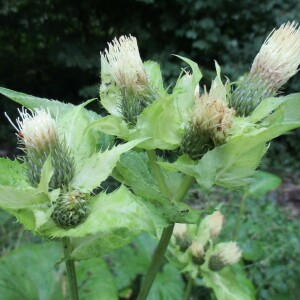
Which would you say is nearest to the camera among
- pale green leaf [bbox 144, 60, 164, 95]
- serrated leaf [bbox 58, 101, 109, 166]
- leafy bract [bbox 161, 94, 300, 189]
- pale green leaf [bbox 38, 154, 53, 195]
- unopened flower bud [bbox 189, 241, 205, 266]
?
pale green leaf [bbox 38, 154, 53, 195]

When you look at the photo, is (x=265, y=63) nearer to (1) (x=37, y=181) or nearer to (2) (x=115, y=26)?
(1) (x=37, y=181)

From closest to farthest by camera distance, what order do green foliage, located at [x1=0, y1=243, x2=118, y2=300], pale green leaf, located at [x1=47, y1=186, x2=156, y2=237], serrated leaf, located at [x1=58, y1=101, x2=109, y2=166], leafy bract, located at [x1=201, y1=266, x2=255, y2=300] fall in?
1. pale green leaf, located at [x1=47, y1=186, x2=156, y2=237]
2. serrated leaf, located at [x1=58, y1=101, x2=109, y2=166]
3. leafy bract, located at [x1=201, y1=266, x2=255, y2=300]
4. green foliage, located at [x1=0, y1=243, x2=118, y2=300]

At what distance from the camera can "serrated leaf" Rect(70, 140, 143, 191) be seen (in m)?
1.30

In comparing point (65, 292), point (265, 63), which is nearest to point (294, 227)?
point (65, 292)

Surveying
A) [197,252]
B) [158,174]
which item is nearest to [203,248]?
[197,252]

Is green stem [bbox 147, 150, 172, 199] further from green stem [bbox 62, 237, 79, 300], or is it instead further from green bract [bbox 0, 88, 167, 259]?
green stem [bbox 62, 237, 79, 300]

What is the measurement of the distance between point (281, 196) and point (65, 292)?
→ 177 inches

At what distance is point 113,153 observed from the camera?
1.31 m

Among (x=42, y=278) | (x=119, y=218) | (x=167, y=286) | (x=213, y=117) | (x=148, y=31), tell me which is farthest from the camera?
(x=148, y=31)

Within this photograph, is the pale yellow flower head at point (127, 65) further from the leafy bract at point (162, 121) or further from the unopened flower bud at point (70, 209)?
the unopened flower bud at point (70, 209)

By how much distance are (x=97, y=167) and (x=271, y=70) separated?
67 cm

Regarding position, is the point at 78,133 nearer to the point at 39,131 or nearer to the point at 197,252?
the point at 39,131

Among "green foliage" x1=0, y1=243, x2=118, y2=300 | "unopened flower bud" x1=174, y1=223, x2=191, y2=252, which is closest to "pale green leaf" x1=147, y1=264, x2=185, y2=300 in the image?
"green foliage" x1=0, y1=243, x2=118, y2=300

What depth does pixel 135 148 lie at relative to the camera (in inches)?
57.6
